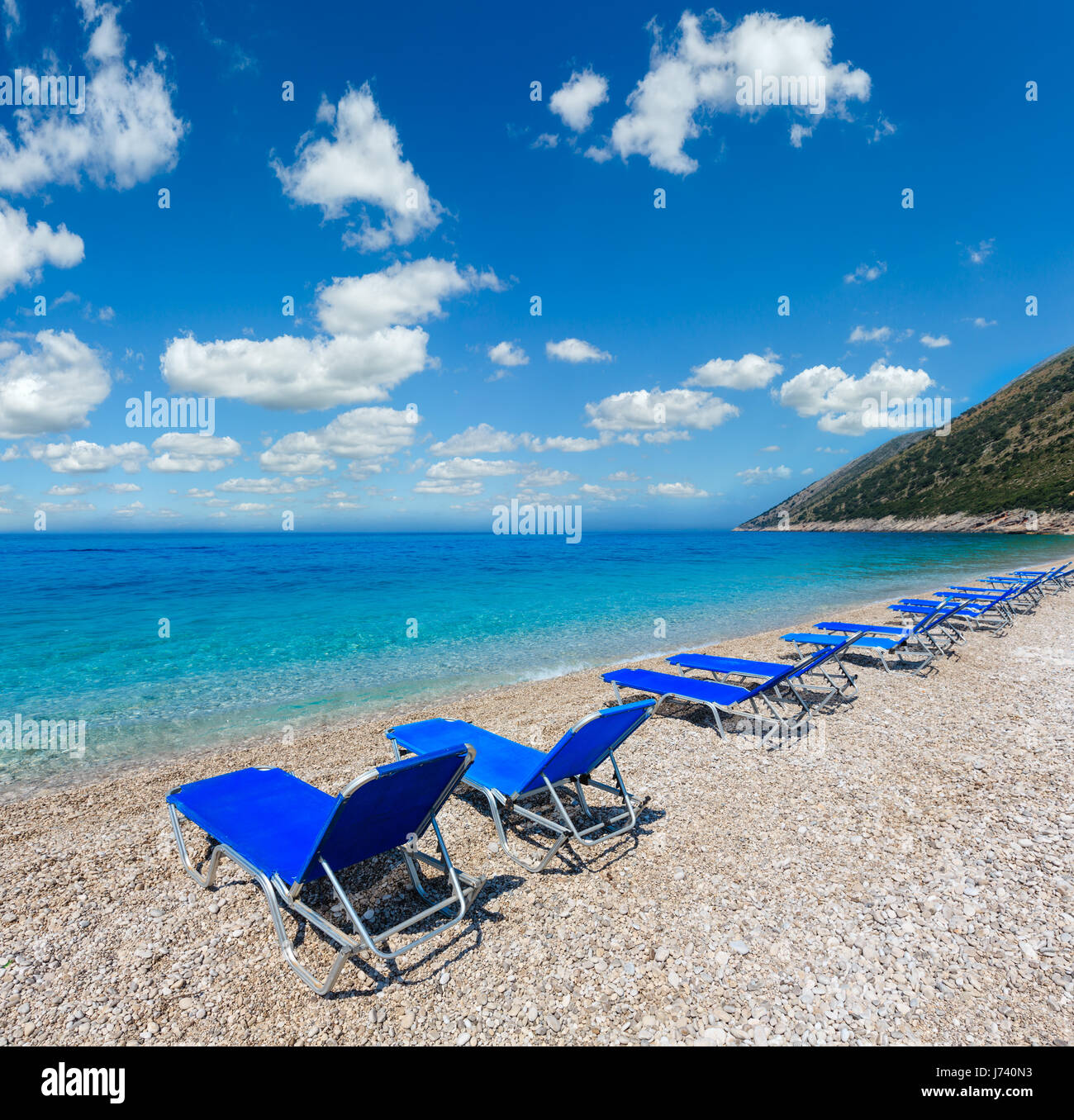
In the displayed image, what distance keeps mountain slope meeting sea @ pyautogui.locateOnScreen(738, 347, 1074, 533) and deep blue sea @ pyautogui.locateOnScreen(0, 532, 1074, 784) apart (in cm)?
3289

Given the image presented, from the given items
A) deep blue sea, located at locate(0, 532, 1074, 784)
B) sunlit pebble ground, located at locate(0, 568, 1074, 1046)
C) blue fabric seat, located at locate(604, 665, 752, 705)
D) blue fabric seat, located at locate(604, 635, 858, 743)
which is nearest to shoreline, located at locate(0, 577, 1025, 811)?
deep blue sea, located at locate(0, 532, 1074, 784)

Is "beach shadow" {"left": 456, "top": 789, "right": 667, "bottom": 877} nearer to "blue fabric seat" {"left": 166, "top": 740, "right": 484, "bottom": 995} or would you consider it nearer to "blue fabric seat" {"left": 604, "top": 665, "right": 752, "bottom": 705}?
"blue fabric seat" {"left": 166, "top": 740, "right": 484, "bottom": 995}

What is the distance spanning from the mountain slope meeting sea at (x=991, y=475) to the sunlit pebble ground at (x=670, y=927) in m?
76.1

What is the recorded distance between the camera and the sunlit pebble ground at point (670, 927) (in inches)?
121

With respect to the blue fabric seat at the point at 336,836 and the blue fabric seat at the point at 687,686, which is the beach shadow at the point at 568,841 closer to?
the blue fabric seat at the point at 336,836

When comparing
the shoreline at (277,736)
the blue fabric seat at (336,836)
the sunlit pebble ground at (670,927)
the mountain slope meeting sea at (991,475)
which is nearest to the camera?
the sunlit pebble ground at (670,927)

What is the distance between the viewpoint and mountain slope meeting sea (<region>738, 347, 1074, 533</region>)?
220 ft

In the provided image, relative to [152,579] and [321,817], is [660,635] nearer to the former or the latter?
[321,817]

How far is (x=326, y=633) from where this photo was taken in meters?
18.6

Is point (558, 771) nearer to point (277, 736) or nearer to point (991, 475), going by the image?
point (277, 736)

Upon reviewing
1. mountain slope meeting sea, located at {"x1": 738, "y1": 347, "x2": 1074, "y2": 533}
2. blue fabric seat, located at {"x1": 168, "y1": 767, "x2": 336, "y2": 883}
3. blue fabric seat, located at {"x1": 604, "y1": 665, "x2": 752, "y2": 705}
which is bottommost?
blue fabric seat, located at {"x1": 168, "y1": 767, "x2": 336, "y2": 883}

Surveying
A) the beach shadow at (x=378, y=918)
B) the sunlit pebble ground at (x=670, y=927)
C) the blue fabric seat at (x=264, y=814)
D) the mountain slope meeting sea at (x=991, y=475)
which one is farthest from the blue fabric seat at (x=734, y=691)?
the mountain slope meeting sea at (x=991, y=475)
